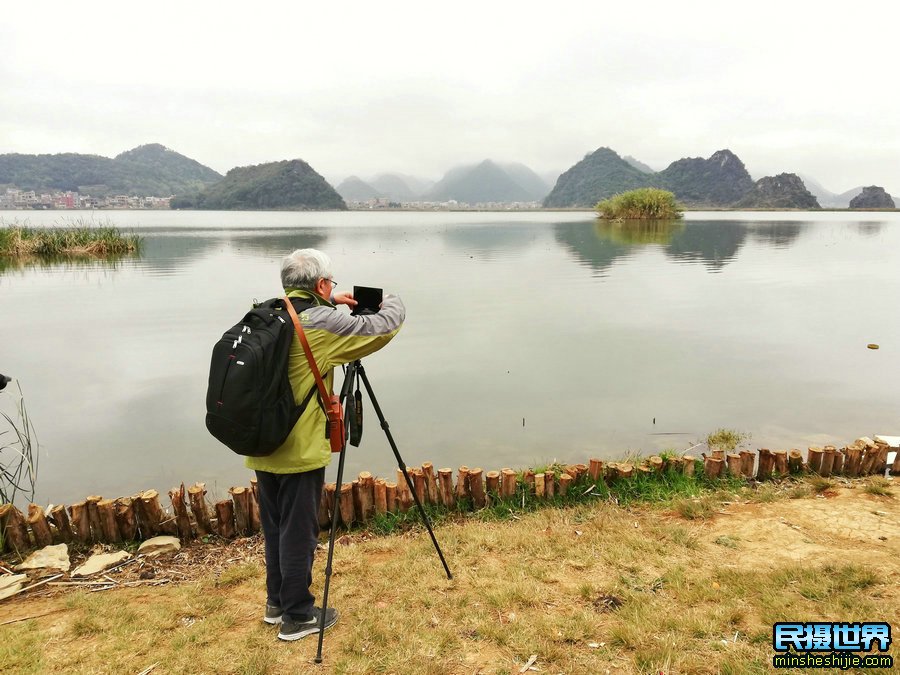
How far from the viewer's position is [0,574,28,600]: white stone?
12.2 feet

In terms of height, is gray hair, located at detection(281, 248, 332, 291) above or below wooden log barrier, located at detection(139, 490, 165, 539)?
above

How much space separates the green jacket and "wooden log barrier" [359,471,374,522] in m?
1.87

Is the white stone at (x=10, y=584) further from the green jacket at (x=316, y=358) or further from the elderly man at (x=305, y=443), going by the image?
the green jacket at (x=316, y=358)

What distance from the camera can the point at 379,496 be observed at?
483cm

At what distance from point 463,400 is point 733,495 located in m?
3.71

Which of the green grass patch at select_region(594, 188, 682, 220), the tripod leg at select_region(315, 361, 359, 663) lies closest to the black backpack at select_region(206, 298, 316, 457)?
the tripod leg at select_region(315, 361, 359, 663)

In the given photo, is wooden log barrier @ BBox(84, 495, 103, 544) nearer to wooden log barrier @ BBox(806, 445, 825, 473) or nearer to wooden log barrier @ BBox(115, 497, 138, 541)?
wooden log barrier @ BBox(115, 497, 138, 541)

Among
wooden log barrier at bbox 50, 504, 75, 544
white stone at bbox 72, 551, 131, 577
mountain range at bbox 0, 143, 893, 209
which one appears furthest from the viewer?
mountain range at bbox 0, 143, 893, 209

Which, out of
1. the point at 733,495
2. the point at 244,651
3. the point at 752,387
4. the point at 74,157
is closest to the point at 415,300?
the point at 752,387

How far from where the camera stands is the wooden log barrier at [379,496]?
4801mm

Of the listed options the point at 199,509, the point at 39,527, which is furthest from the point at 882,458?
the point at 39,527

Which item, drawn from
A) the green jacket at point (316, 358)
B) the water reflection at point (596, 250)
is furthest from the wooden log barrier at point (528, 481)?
the water reflection at point (596, 250)

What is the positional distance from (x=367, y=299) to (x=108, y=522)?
3.27 m

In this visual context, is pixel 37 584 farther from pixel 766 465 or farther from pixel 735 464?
pixel 766 465
